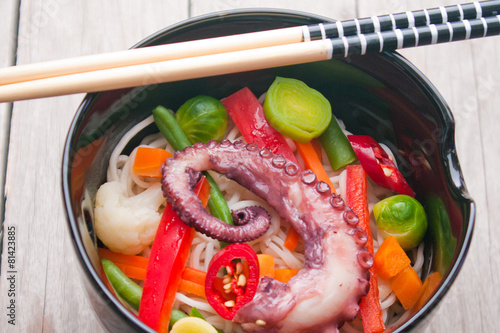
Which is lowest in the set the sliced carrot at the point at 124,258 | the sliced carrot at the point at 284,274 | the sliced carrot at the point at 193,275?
the sliced carrot at the point at 284,274

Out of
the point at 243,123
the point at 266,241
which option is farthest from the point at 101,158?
the point at 266,241

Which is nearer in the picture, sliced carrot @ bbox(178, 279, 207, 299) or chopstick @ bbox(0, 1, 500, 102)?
chopstick @ bbox(0, 1, 500, 102)

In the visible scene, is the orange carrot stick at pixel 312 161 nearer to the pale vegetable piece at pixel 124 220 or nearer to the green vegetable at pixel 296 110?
the green vegetable at pixel 296 110

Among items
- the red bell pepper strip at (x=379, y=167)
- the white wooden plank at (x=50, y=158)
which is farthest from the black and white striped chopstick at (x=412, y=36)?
the white wooden plank at (x=50, y=158)

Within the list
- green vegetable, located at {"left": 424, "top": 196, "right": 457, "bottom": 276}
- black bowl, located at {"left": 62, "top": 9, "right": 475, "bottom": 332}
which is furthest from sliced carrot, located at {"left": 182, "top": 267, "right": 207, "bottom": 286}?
green vegetable, located at {"left": 424, "top": 196, "right": 457, "bottom": 276}

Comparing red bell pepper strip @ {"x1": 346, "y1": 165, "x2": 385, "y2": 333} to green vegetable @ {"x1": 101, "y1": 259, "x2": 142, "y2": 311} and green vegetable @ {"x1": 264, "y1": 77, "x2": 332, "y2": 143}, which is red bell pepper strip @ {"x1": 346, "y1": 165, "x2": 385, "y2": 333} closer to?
green vegetable @ {"x1": 264, "y1": 77, "x2": 332, "y2": 143}

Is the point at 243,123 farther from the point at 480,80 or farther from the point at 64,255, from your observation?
the point at 480,80

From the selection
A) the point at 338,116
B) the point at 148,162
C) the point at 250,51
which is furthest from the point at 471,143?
the point at 148,162
